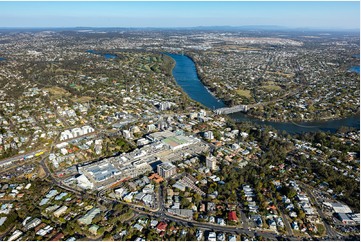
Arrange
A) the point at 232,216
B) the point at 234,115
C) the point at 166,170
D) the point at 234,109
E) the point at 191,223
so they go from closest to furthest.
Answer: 1. the point at 191,223
2. the point at 232,216
3. the point at 166,170
4. the point at 234,115
5. the point at 234,109

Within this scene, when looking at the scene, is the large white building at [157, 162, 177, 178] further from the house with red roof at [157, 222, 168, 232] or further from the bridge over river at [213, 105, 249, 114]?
the bridge over river at [213, 105, 249, 114]

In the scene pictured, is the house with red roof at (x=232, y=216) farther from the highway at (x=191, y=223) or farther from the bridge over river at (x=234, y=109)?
the bridge over river at (x=234, y=109)

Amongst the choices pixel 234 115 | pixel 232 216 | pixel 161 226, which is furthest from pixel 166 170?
pixel 234 115

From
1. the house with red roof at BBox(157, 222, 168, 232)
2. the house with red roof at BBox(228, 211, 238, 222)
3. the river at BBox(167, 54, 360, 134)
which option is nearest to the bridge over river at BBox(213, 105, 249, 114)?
the river at BBox(167, 54, 360, 134)

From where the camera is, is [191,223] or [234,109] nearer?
[191,223]

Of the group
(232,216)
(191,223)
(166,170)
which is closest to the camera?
(191,223)

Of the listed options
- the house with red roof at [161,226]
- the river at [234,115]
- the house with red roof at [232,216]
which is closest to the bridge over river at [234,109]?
the river at [234,115]

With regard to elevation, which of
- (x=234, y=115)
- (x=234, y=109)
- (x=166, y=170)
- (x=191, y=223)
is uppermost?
(x=166, y=170)

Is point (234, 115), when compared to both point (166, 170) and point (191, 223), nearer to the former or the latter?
point (166, 170)

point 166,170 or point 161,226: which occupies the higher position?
point 166,170
